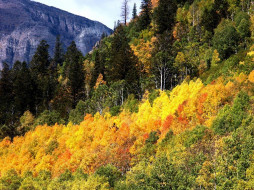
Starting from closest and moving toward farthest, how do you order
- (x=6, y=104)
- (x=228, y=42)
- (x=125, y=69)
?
(x=228, y=42) < (x=125, y=69) < (x=6, y=104)

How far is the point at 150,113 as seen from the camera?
49344mm

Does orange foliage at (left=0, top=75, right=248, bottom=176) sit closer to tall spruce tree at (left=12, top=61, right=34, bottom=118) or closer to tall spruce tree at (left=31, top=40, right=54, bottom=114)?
tall spruce tree at (left=12, top=61, right=34, bottom=118)

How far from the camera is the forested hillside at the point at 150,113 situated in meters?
29.2

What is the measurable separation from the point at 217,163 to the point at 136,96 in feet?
129

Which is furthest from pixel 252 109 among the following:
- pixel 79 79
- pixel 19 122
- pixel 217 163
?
pixel 19 122

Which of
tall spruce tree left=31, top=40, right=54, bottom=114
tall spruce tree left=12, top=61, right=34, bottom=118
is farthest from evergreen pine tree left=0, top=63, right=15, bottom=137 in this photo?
tall spruce tree left=31, top=40, right=54, bottom=114

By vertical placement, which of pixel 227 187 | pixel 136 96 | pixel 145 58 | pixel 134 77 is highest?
pixel 145 58

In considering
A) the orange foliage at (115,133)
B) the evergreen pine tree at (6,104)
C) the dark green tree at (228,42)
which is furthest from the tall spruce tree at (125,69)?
the evergreen pine tree at (6,104)

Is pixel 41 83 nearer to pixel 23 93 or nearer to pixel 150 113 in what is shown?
pixel 23 93

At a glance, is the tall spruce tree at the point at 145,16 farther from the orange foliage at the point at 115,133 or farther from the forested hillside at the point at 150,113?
the orange foliage at the point at 115,133

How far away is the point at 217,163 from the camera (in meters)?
26.4

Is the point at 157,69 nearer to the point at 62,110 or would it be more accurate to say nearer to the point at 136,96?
the point at 136,96

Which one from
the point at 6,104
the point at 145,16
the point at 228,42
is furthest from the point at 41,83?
the point at 228,42

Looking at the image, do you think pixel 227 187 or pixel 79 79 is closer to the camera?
pixel 227 187
